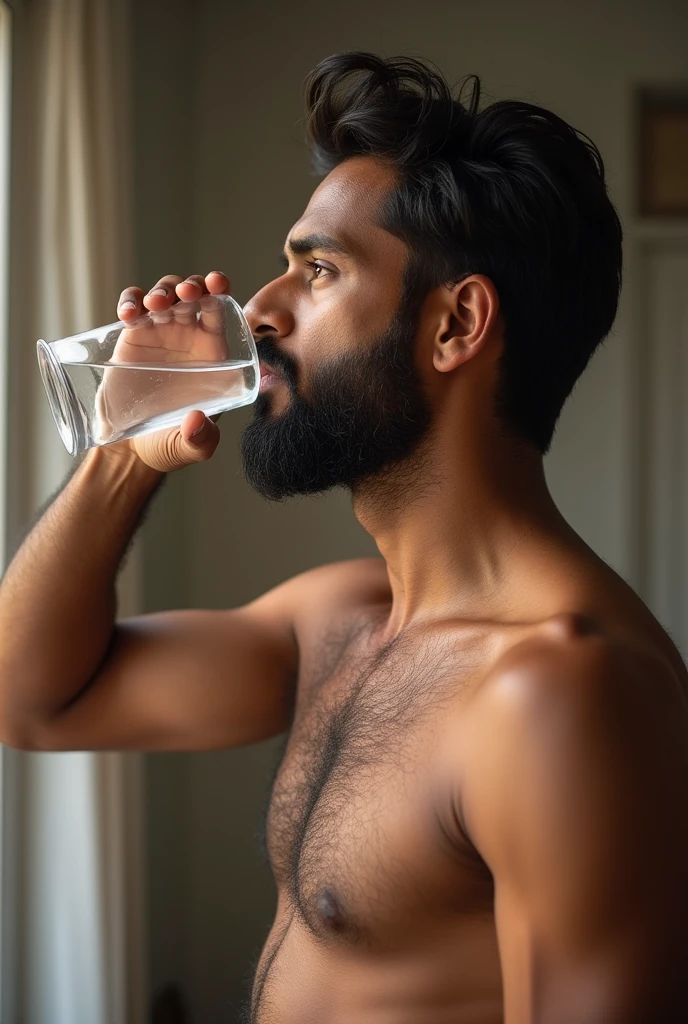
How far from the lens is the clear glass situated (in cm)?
114

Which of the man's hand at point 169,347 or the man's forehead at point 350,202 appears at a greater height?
the man's forehead at point 350,202

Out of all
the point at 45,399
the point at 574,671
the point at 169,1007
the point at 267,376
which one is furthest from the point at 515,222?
the point at 169,1007

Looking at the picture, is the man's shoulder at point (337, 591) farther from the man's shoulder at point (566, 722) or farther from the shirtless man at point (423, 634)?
the man's shoulder at point (566, 722)

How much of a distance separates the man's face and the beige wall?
1.57 metres

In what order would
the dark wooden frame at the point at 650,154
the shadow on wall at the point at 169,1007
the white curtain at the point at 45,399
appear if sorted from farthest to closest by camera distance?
the dark wooden frame at the point at 650,154 < the shadow on wall at the point at 169,1007 < the white curtain at the point at 45,399

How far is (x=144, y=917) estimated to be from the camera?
7.59 ft

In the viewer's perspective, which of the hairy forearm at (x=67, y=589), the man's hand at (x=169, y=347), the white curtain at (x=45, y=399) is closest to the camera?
the man's hand at (x=169, y=347)

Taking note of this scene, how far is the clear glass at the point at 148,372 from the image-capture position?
45.0 inches

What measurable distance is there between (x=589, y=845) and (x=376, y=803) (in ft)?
1.01

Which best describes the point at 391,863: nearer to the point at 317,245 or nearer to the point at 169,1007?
the point at 317,245

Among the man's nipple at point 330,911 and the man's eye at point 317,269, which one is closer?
the man's nipple at point 330,911

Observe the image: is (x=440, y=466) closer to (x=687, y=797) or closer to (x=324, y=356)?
(x=324, y=356)

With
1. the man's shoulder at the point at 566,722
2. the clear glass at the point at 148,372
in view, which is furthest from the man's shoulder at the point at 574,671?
the clear glass at the point at 148,372

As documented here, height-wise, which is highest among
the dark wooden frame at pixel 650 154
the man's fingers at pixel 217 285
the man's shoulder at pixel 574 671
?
the dark wooden frame at pixel 650 154
